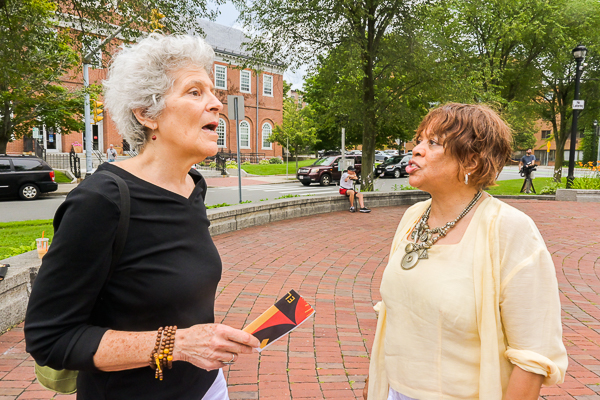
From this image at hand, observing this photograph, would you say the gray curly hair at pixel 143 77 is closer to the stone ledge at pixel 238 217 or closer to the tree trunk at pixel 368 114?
the stone ledge at pixel 238 217

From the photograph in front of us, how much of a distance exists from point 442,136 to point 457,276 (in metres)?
0.60

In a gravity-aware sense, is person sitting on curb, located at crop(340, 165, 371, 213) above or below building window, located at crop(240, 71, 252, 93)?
below

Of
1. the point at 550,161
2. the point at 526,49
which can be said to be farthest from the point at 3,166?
the point at 550,161

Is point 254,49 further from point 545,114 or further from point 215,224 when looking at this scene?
point 545,114

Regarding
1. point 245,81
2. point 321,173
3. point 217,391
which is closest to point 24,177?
point 321,173

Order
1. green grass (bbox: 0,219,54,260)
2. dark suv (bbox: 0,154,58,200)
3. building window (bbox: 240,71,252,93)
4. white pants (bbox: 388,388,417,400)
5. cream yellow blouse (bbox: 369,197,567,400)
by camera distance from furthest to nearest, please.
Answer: building window (bbox: 240,71,252,93)
dark suv (bbox: 0,154,58,200)
green grass (bbox: 0,219,54,260)
white pants (bbox: 388,388,417,400)
cream yellow blouse (bbox: 369,197,567,400)

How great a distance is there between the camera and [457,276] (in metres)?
1.60

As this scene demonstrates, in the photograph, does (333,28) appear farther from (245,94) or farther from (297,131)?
(245,94)

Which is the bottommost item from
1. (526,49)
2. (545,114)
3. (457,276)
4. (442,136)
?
(457,276)

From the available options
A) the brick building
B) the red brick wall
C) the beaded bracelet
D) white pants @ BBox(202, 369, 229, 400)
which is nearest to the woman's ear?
the beaded bracelet

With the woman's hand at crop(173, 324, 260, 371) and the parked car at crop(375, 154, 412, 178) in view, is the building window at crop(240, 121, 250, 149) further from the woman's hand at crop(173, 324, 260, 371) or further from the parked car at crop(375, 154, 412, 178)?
the woman's hand at crop(173, 324, 260, 371)

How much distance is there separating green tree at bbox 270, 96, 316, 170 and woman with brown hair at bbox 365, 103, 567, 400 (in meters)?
30.4

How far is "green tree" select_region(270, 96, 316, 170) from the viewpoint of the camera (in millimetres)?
33562

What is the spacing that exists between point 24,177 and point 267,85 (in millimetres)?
33600
